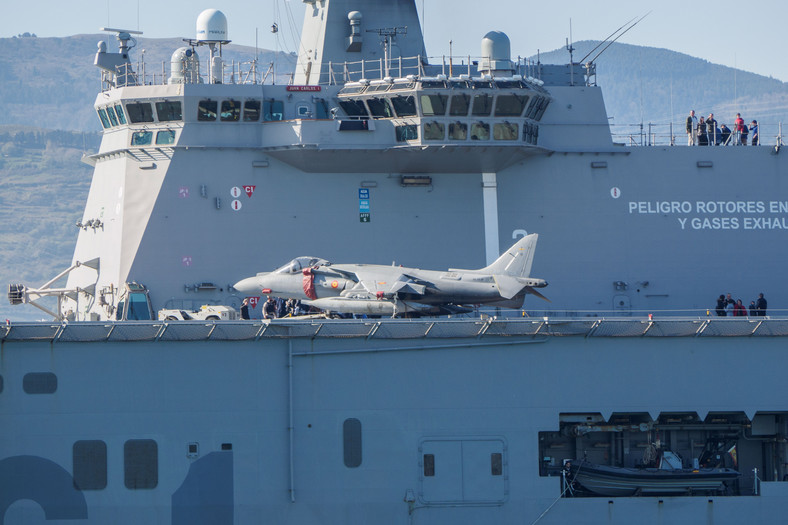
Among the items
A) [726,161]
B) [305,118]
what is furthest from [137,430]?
[726,161]

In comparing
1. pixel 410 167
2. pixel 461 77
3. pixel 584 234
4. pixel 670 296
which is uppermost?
pixel 461 77

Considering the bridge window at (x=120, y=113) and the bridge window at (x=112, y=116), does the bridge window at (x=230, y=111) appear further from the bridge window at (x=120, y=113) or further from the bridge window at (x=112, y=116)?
the bridge window at (x=112, y=116)

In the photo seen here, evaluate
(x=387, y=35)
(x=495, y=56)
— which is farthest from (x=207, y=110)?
(x=495, y=56)

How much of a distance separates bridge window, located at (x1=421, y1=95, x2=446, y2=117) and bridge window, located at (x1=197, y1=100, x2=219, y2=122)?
6.02 m

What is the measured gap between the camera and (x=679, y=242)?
100ft

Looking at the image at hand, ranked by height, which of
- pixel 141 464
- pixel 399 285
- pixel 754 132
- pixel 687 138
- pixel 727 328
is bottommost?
pixel 141 464

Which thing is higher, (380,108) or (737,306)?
(380,108)

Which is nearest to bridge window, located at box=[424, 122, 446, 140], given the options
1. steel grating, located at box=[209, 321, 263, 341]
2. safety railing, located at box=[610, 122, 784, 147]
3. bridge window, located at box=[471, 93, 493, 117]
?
bridge window, located at box=[471, 93, 493, 117]

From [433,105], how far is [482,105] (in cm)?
144

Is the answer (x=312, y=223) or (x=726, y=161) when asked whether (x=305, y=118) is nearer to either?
(x=312, y=223)

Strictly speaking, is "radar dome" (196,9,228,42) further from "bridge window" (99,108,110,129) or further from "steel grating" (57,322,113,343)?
"steel grating" (57,322,113,343)

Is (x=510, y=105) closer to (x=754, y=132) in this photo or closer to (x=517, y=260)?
(x=517, y=260)

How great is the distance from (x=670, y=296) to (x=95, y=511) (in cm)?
1744

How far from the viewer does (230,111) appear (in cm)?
2939
